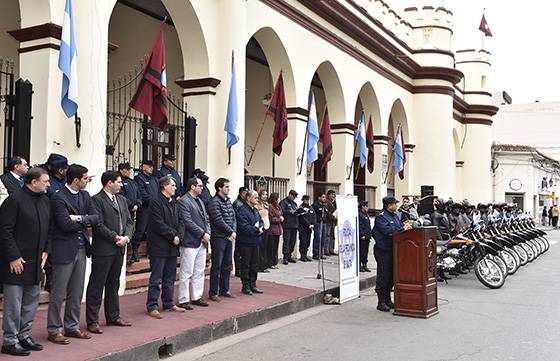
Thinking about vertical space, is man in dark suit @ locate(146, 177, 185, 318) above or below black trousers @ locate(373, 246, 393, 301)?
above

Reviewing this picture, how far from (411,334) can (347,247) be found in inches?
103

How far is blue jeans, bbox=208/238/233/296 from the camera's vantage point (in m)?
8.82

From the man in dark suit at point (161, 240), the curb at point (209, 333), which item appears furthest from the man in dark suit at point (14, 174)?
the curb at point (209, 333)

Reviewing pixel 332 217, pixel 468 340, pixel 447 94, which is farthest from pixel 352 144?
pixel 468 340

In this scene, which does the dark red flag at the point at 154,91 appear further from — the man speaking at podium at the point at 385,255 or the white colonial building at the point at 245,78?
the man speaking at podium at the point at 385,255

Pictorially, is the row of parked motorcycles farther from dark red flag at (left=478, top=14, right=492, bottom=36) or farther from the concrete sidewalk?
dark red flag at (left=478, top=14, right=492, bottom=36)

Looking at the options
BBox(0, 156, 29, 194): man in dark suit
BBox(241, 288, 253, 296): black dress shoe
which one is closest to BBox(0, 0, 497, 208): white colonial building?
BBox(0, 156, 29, 194): man in dark suit

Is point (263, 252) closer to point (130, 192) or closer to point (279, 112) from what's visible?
point (279, 112)

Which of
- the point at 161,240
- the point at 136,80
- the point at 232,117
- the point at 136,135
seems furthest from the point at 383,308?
the point at 136,80

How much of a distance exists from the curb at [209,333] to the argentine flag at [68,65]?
11.4 ft

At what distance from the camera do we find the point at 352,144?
18484 mm

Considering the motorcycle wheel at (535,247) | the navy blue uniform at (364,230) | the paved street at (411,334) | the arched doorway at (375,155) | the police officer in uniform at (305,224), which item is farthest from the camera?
the arched doorway at (375,155)

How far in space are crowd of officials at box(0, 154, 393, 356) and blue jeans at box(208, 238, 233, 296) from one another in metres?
0.02

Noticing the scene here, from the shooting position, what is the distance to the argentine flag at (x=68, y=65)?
7.97 meters
